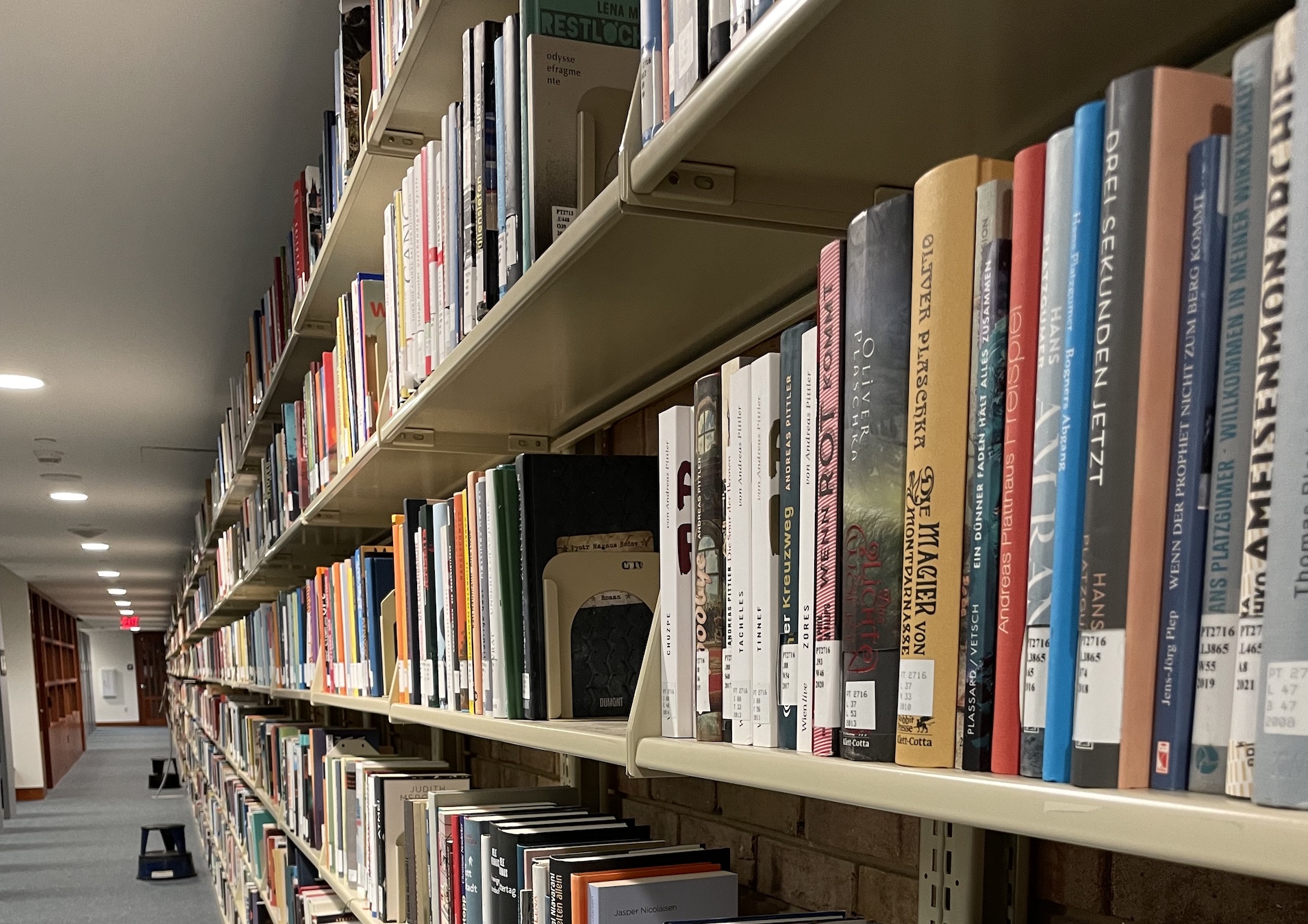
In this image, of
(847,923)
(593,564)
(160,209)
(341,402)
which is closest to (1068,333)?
(847,923)

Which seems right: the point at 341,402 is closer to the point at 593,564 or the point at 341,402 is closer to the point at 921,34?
the point at 593,564

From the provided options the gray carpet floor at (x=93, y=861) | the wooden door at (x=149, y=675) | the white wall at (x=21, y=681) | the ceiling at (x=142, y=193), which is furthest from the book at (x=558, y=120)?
the wooden door at (x=149, y=675)

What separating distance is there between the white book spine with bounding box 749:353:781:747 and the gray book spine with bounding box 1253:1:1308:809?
0.33 meters

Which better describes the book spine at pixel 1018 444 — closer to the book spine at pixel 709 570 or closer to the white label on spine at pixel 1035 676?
the white label on spine at pixel 1035 676

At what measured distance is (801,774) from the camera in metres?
0.61

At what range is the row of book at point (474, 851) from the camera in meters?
1.02

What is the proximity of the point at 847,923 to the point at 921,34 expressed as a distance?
2.22 feet

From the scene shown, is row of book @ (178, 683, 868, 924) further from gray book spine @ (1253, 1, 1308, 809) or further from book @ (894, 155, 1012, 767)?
gray book spine @ (1253, 1, 1308, 809)

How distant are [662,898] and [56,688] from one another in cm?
1719

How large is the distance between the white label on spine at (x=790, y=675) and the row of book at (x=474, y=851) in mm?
331

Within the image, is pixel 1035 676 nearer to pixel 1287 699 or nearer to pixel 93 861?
pixel 1287 699

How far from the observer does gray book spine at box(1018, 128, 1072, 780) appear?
46 centimetres

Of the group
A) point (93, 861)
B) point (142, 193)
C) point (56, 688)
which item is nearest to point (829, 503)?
point (142, 193)

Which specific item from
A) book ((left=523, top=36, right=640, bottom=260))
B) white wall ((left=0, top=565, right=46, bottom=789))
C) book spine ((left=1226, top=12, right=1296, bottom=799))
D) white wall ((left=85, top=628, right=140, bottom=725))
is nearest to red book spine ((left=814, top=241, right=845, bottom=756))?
book spine ((left=1226, top=12, right=1296, bottom=799))
